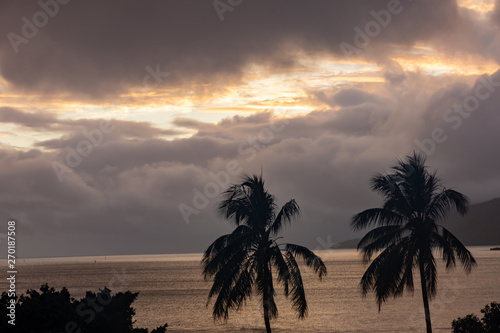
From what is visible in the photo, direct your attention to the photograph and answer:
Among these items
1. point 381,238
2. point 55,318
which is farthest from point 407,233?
point 55,318

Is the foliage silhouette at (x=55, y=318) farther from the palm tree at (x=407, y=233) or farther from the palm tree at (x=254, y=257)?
the palm tree at (x=407, y=233)

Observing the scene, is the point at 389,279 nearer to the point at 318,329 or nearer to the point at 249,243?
the point at 249,243

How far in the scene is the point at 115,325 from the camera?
2531 centimetres

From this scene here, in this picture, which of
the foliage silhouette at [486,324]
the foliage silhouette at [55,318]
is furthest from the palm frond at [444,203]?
the foliage silhouette at [55,318]

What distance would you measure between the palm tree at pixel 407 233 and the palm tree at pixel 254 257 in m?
3.02

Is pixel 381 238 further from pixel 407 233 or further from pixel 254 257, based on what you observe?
pixel 254 257

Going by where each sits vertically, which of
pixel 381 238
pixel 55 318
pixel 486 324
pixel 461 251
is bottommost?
pixel 486 324

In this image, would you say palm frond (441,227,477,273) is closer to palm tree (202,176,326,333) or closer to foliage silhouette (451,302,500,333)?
Result: foliage silhouette (451,302,500,333)

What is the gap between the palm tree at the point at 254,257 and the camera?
2992 cm

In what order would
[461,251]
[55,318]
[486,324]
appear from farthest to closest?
[486,324]
[461,251]
[55,318]

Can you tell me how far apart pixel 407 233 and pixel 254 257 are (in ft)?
26.5

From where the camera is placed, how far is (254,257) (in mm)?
30703

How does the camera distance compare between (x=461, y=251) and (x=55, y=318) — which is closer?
(x=55, y=318)

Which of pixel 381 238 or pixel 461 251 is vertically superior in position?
pixel 381 238
